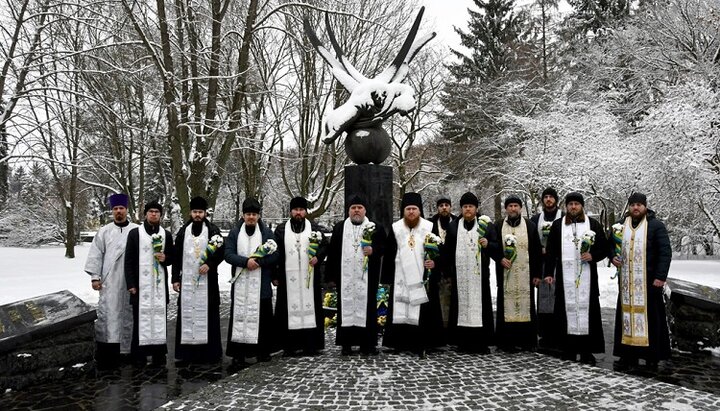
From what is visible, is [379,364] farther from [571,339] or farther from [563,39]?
[563,39]

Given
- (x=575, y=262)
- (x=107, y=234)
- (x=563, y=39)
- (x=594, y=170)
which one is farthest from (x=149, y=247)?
(x=563, y=39)

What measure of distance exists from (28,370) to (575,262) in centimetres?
612

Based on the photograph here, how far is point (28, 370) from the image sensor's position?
5.11m

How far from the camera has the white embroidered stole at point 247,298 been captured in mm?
5887

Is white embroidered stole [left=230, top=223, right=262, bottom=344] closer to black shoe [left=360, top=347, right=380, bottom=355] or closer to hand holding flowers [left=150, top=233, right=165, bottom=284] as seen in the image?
hand holding flowers [left=150, top=233, right=165, bottom=284]

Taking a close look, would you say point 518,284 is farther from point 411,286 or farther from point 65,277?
point 65,277

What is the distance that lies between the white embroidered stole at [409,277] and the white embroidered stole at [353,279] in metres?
0.41

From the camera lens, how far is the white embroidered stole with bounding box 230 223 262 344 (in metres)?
5.89

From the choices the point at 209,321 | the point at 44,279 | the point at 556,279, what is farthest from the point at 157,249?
the point at 44,279

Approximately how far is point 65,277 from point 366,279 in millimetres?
10995

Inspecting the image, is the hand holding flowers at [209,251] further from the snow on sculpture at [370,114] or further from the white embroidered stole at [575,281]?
the white embroidered stole at [575,281]

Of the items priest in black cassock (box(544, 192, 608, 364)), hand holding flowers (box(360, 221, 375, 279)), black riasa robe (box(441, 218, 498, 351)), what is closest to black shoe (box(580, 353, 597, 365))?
priest in black cassock (box(544, 192, 608, 364))

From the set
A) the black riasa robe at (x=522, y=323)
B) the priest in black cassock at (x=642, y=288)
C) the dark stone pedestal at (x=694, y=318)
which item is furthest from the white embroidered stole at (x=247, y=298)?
the dark stone pedestal at (x=694, y=318)

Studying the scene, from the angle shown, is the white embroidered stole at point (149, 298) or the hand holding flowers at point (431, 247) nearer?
the white embroidered stole at point (149, 298)
